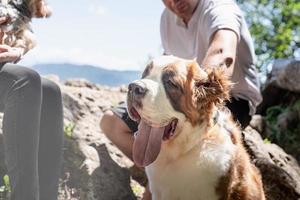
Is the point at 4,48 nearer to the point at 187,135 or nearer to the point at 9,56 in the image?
the point at 9,56

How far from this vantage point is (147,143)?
108 inches

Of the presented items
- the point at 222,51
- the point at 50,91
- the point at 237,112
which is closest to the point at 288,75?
the point at 237,112

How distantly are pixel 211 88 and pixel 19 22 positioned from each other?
1335 millimetres

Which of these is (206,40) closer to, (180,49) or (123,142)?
(180,49)

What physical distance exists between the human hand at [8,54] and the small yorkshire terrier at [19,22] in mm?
145

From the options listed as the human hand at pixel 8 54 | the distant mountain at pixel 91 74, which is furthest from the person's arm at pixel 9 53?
the distant mountain at pixel 91 74

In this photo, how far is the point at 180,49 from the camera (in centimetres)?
404

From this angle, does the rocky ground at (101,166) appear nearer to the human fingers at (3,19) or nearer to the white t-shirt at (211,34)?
the white t-shirt at (211,34)

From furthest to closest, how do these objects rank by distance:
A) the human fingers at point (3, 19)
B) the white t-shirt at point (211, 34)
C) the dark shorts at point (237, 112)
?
1. the dark shorts at point (237, 112)
2. the white t-shirt at point (211, 34)
3. the human fingers at point (3, 19)

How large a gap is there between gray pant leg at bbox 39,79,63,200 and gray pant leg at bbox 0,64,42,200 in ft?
1.23

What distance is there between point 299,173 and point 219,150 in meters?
2.09

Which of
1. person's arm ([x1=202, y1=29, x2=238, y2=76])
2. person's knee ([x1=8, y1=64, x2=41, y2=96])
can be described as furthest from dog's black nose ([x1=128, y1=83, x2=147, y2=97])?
person's knee ([x1=8, y1=64, x2=41, y2=96])

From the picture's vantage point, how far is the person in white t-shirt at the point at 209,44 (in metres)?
3.31

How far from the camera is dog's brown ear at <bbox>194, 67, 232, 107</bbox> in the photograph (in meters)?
2.71
